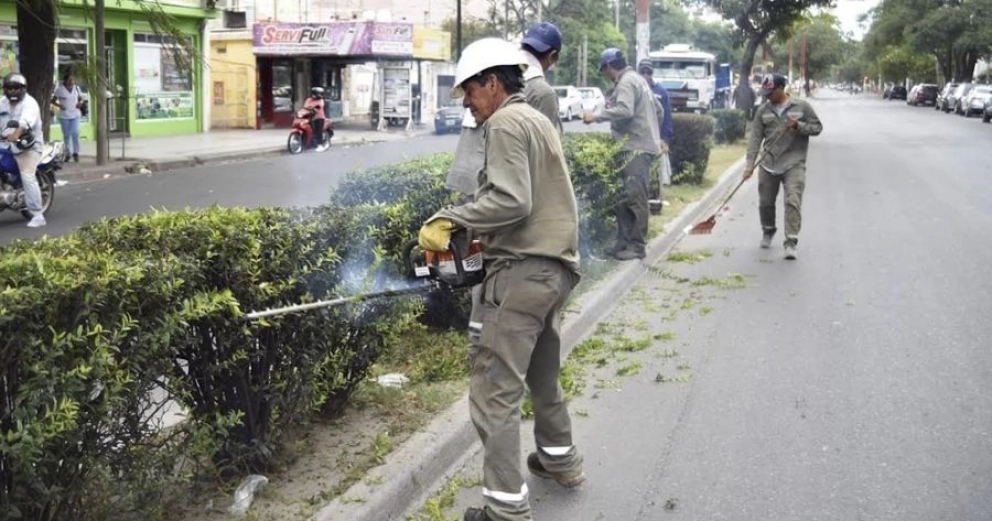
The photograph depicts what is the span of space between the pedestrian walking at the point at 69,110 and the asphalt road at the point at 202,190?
6.38ft

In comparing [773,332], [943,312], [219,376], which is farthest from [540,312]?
[943,312]

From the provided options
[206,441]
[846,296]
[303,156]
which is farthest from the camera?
[303,156]

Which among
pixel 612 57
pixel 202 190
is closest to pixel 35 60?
pixel 202 190

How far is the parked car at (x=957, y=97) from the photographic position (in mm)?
53438

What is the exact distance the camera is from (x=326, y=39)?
34.5 meters

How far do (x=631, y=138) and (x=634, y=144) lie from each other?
0.06 meters

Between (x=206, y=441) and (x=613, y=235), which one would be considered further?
(x=613, y=235)

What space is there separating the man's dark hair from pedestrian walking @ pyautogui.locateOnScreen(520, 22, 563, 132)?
2069 mm

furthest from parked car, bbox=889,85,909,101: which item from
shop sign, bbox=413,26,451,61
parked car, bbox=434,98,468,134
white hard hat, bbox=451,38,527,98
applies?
white hard hat, bbox=451,38,527,98

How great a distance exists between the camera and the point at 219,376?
4082 millimetres

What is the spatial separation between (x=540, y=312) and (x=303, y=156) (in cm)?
2104

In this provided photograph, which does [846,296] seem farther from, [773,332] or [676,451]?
[676,451]

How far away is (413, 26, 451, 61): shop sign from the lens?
36.9 m

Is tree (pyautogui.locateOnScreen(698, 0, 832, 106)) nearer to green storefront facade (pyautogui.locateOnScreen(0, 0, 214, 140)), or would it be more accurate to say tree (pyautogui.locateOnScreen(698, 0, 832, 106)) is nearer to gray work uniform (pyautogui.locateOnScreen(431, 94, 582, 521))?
green storefront facade (pyautogui.locateOnScreen(0, 0, 214, 140))
